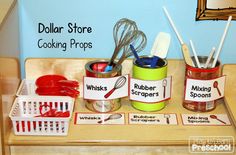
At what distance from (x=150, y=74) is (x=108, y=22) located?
210 millimetres

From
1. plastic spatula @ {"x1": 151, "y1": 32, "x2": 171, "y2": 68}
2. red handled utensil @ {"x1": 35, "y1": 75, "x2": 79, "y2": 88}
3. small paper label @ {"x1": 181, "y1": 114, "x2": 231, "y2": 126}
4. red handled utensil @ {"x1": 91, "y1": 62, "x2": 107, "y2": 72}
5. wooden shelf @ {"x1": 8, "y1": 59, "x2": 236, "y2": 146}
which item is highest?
plastic spatula @ {"x1": 151, "y1": 32, "x2": 171, "y2": 68}

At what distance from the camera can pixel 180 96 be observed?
1.40 meters

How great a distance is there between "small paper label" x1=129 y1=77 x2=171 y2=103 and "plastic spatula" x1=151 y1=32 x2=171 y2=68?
0.09 metres

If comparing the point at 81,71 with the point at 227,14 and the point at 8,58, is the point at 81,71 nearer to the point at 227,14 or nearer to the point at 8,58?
the point at 8,58

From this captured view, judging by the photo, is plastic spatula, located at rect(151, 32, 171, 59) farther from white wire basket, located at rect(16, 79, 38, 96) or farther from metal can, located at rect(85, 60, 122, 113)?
white wire basket, located at rect(16, 79, 38, 96)

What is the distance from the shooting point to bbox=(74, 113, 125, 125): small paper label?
1.25 m

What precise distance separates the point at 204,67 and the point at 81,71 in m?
0.35

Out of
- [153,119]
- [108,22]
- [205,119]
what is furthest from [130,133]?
[108,22]

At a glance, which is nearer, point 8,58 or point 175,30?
point 8,58

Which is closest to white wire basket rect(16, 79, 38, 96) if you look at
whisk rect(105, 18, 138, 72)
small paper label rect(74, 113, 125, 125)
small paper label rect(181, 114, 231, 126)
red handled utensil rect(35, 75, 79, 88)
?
red handled utensil rect(35, 75, 79, 88)

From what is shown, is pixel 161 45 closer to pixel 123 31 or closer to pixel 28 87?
pixel 123 31

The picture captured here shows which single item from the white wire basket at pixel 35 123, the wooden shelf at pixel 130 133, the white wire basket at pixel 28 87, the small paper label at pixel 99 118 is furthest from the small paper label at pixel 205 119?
the white wire basket at pixel 28 87

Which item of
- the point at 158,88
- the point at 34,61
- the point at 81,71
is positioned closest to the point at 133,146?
the point at 158,88

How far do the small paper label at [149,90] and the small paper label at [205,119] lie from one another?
0.09 metres
